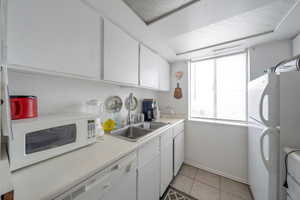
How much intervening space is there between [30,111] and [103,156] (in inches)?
22.8

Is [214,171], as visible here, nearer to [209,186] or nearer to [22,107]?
[209,186]

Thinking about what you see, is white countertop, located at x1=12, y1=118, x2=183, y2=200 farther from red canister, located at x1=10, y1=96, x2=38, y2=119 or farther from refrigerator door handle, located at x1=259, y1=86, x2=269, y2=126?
refrigerator door handle, located at x1=259, y1=86, x2=269, y2=126

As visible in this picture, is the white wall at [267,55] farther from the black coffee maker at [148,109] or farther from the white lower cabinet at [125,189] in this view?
the white lower cabinet at [125,189]


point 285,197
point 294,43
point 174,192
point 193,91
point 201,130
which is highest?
point 294,43

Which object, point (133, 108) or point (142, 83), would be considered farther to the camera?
point (133, 108)

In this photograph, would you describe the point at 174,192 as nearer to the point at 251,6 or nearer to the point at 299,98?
the point at 299,98

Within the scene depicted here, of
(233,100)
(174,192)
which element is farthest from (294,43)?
(174,192)

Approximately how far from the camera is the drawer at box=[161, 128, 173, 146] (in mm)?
1423

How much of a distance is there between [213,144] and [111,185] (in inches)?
74.4

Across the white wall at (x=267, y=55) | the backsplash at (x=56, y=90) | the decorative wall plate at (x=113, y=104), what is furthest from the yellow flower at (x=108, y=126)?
the white wall at (x=267, y=55)

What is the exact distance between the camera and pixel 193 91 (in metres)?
2.36

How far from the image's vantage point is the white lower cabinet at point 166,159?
4.58 feet

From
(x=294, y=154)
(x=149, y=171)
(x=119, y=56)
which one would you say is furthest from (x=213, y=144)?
(x=119, y=56)

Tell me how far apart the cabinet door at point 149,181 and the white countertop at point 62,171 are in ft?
1.18
